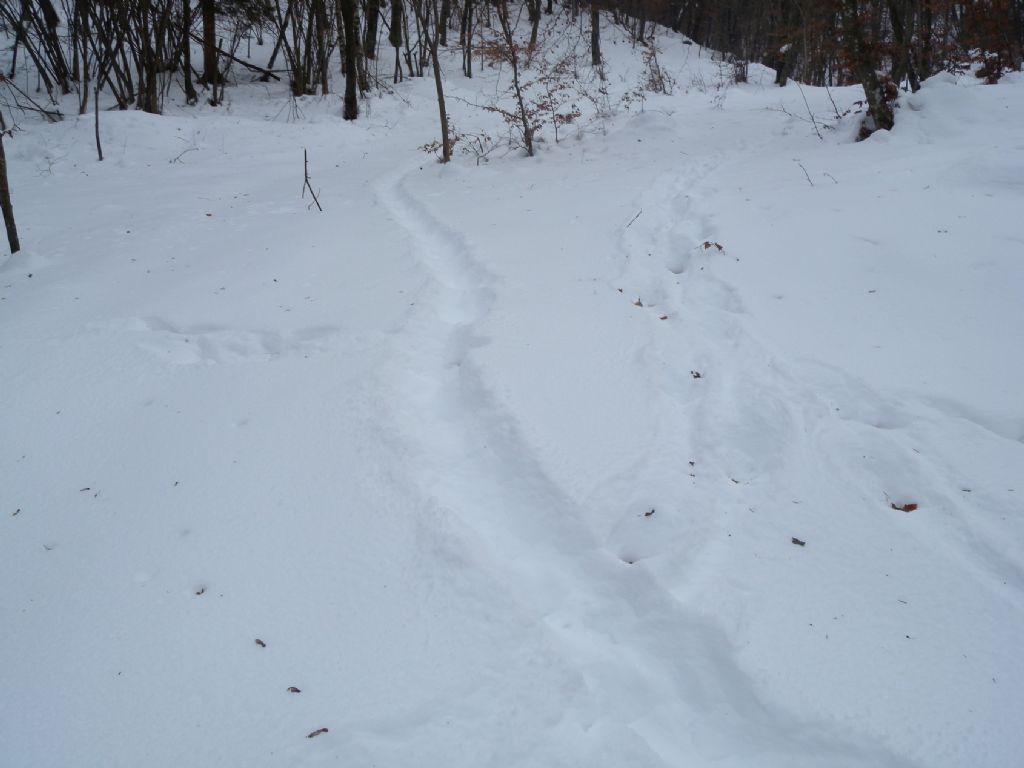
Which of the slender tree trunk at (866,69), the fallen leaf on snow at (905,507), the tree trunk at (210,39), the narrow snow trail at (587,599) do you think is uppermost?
the tree trunk at (210,39)

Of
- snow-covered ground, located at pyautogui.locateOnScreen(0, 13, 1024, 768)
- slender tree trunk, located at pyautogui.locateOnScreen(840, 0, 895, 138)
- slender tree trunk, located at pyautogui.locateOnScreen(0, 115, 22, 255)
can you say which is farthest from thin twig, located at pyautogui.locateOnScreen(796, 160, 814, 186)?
slender tree trunk, located at pyautogui.locateOnScreen(0, 115, 22, 255)

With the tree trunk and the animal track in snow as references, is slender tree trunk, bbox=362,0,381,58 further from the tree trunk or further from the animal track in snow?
the animal track in snow

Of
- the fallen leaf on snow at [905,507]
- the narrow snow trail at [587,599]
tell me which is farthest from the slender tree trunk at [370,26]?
the fallen leaf on snow at [905,507]

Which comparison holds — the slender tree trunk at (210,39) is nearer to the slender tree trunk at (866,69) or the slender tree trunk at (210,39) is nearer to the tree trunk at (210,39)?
the tree trunk at (210,39)

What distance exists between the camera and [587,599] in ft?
6.55

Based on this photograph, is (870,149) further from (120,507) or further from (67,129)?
(67,129)

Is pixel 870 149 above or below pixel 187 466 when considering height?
above

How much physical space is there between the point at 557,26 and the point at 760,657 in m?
26.1

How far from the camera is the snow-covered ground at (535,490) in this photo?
166 centimetres

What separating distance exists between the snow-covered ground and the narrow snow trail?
0.4 inches

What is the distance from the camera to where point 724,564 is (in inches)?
81.6

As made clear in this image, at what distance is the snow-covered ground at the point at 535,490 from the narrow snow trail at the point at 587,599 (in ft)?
0.03

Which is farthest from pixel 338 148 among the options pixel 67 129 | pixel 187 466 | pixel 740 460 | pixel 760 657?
pixel 760 657

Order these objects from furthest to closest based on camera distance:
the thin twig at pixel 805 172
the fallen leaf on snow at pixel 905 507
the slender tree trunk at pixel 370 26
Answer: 1. the slender tree trunk at pixel 370 26
2. the thin twig at pixel 805 172
3. the fallen leaf on snow at pixel 905 507
